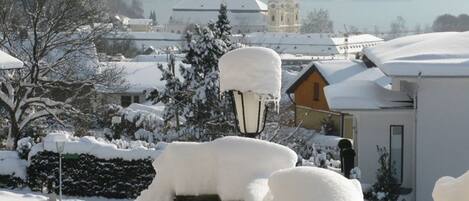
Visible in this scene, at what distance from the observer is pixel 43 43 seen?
24.8 meters

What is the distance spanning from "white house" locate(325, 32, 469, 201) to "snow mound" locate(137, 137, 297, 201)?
1004cm

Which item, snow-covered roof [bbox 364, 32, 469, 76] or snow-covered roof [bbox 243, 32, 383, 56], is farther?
snow-covered roof [bbox 243, 32, 383, 56]

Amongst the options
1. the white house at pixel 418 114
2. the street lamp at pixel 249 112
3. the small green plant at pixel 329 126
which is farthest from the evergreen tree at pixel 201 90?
the street lamp at pixel 249 112

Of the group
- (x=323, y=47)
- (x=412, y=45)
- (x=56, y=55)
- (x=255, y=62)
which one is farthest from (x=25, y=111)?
(x=323, y=47)

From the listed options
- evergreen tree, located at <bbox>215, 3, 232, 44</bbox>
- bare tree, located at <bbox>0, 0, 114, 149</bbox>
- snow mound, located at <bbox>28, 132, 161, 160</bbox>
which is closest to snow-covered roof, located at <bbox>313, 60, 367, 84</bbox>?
evergreen tree, located at <bbox>215, 3, 232, 44</bbox>

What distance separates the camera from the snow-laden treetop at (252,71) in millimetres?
4273

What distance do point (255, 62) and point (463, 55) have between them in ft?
31.0

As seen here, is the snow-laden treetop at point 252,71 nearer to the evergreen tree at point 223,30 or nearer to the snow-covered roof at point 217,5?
the evergreen tree at point 223,30

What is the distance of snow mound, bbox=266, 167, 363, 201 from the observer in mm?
1761

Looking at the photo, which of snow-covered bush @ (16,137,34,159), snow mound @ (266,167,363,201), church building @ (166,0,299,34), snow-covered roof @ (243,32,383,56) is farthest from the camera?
church building @ (166,0,299,34)

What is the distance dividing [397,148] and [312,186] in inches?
477

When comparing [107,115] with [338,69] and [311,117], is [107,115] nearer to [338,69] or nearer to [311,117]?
[338,69]

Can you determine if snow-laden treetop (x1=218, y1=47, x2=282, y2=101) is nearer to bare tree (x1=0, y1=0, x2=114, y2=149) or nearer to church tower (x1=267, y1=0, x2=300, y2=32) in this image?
bare tree (x1=0, y1=0, x2=114, y2=149)

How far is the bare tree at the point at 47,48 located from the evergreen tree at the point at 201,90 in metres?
3.49
